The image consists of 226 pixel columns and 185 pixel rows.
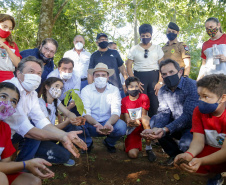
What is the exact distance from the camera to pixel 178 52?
14.7 ft

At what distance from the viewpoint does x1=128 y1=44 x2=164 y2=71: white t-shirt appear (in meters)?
4.40

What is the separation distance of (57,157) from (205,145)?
1.96m

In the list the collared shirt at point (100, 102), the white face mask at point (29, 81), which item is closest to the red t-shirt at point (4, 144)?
the white face mask at point (29, 81)

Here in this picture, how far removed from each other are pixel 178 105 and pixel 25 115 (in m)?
2.16

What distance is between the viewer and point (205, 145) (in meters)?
→ 2.37

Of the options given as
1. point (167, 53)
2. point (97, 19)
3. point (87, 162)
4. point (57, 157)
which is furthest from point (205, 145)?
point (97, 19)

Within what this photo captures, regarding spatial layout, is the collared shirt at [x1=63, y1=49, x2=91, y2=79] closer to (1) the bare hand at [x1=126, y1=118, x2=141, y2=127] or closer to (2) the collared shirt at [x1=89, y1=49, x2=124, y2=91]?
(2) the collared shirt at [x1=89, y1=49, x2=124, y2=91]

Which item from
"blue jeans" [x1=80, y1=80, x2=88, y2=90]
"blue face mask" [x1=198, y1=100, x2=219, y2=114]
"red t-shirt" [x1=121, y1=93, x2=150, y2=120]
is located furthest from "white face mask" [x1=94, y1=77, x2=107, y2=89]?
"blue face mask" [x1=198, y1=100, x2=219, y2=114]

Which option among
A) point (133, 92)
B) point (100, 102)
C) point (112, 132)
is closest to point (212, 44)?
point (133, 92)

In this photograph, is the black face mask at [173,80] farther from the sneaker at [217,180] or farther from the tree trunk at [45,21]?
the tree trunk at [45,21]

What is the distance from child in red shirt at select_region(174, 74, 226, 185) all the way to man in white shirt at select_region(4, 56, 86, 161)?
1.18 metres

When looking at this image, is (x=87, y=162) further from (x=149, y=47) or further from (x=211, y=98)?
(x=149, y=47)

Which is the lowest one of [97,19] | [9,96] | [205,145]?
[205,145]

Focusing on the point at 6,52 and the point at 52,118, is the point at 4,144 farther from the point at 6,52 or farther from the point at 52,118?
the point at 6,52
